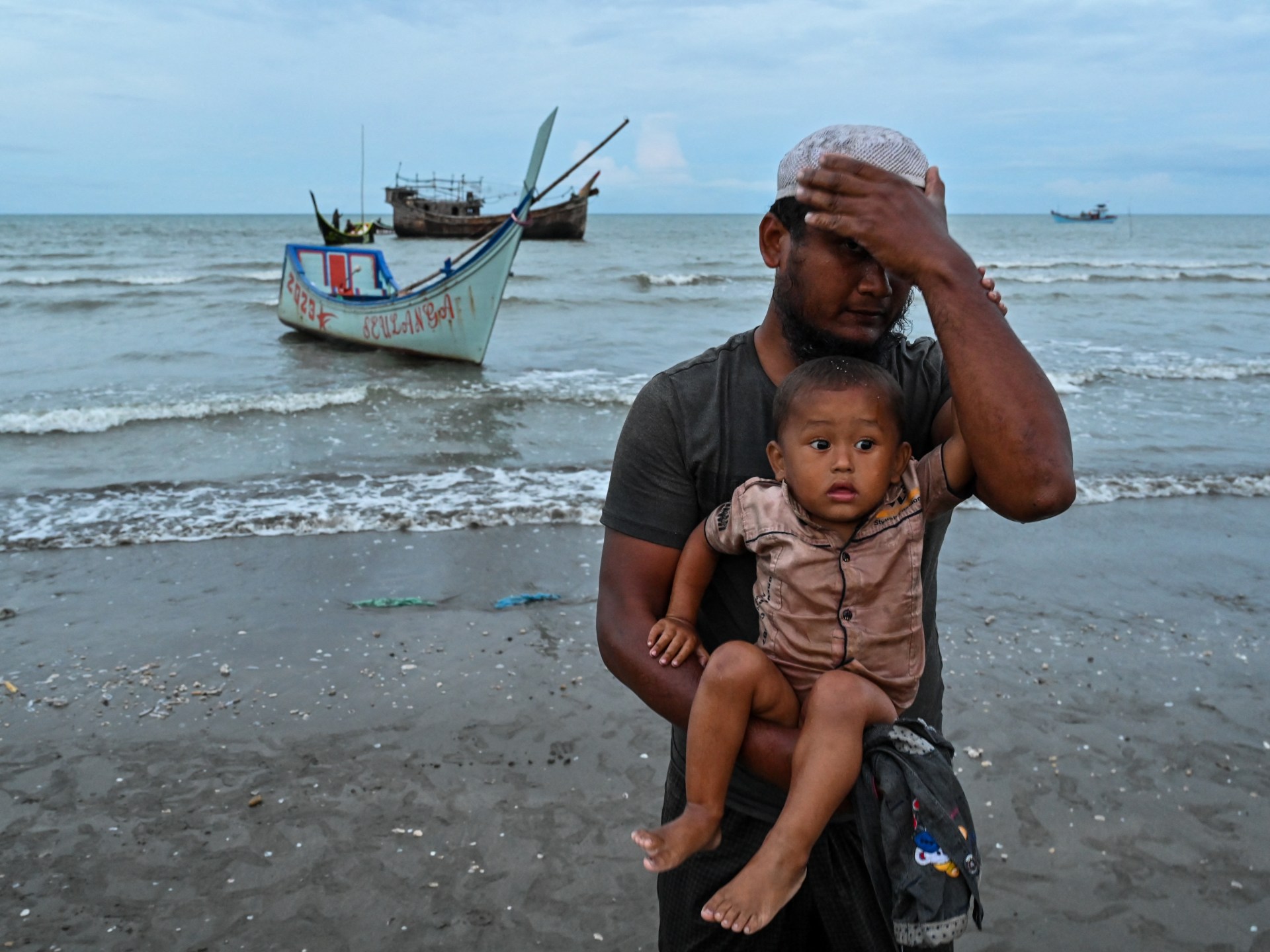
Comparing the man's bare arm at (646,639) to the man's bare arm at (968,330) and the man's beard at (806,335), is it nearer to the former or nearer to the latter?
the man's beard at (806,335)

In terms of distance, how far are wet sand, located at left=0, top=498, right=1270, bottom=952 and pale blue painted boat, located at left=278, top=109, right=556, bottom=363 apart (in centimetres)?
903

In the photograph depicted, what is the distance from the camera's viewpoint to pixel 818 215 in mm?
1522

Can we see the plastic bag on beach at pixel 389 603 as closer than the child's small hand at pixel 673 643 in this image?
No

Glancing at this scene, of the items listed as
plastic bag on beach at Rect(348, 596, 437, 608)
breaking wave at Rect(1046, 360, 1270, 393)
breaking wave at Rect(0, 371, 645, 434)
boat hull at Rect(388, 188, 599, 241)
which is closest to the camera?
plastic bag on beach at Rect(348, 596, 437, 608)

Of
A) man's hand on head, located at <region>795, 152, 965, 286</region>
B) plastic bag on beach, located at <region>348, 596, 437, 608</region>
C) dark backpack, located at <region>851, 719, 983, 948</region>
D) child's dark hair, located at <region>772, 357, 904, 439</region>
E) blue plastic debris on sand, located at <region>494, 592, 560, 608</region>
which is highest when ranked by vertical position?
man's hand on head, located at <region>795, 152, 965, 286</region>

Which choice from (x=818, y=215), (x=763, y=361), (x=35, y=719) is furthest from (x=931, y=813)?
(x=35, y=719)

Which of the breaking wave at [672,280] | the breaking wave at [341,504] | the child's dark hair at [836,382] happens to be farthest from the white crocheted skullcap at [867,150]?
the breaking wave at [672,280]

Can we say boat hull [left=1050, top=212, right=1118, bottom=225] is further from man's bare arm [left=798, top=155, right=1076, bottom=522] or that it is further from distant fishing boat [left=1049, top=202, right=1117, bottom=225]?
man's bare arm [left=798, top=155, right=1076, bottom=522]

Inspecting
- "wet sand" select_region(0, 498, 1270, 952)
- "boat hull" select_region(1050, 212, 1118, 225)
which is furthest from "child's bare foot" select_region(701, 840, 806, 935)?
"boat hull" select_region(1050, 212, 1118, 225)

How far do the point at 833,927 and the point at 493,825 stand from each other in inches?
75.2

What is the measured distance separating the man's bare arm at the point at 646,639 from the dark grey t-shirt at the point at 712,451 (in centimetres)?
4

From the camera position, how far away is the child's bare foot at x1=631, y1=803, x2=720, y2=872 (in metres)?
1.63

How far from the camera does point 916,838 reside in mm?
1551

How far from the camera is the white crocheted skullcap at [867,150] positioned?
159cm
